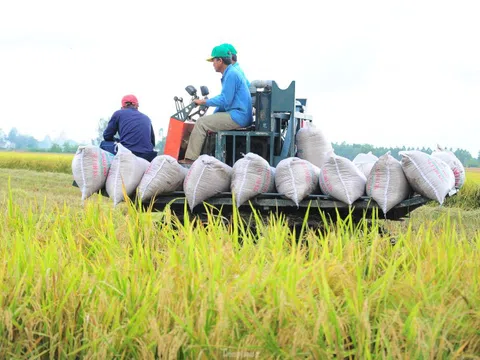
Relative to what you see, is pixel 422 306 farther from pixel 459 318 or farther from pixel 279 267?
pixel 279 267

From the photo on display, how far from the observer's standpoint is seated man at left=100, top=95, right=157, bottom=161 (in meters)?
7.05

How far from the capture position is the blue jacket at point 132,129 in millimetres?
7047

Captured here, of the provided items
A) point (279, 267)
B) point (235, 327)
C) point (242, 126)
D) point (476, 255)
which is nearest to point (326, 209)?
point (242, 126)

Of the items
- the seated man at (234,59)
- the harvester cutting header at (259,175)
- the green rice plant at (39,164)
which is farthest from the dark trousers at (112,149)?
the green rice plant at (39,164)

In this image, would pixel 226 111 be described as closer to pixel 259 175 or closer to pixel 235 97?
pixel 235 97

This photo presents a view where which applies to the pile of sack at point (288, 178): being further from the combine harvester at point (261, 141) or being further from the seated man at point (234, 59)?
the seated man at point (234, 59)

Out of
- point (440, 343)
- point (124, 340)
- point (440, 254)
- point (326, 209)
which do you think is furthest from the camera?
point (326, 209)

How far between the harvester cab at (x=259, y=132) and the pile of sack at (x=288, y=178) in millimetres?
930

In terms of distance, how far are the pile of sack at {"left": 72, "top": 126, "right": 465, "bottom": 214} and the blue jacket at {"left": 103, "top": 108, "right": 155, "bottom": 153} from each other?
112cm

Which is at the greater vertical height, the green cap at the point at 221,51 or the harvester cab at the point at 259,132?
the green cap at the point at 221,51

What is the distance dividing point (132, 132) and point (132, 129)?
0.03m

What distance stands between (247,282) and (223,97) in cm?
412

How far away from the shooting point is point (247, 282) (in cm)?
297

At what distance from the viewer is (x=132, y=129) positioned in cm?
706
